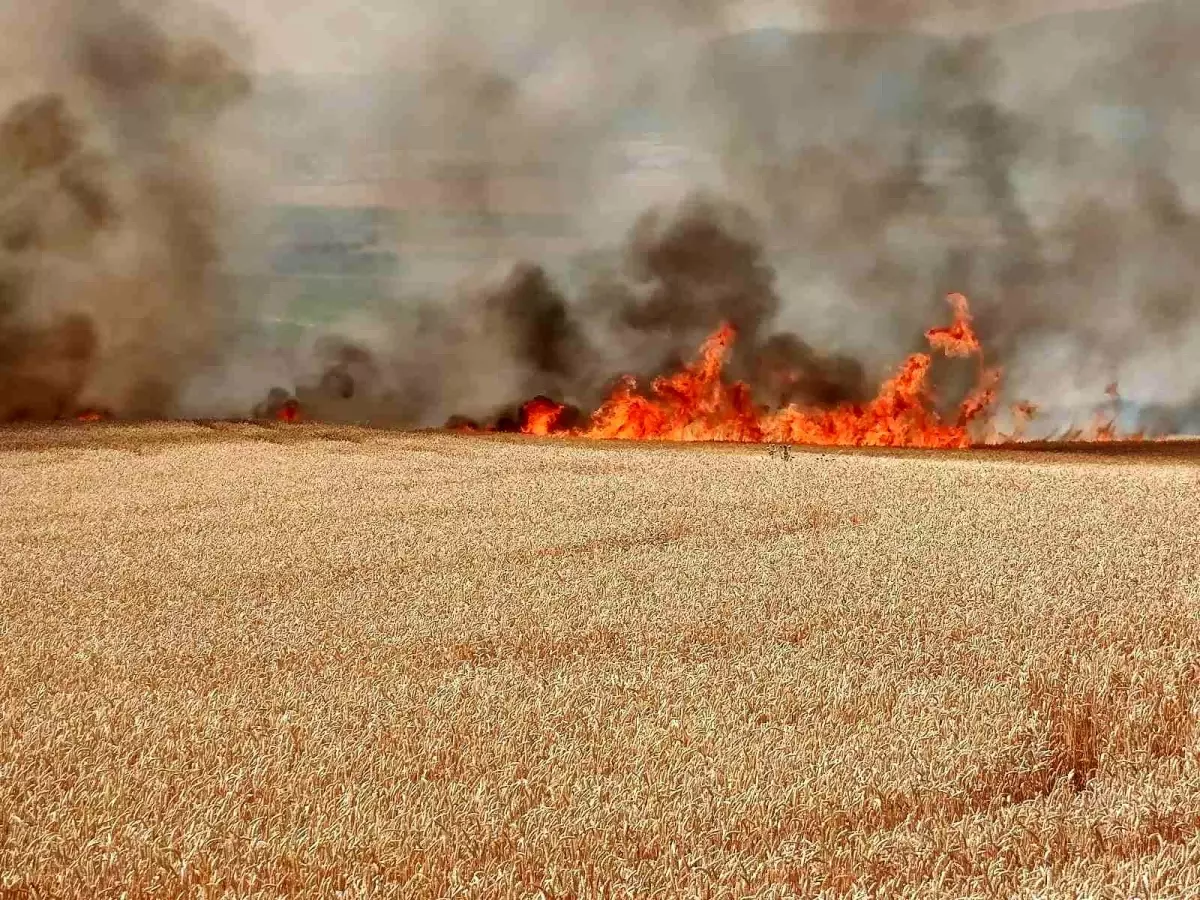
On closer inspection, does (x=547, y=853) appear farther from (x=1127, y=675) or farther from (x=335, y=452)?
(x=335, y=452)

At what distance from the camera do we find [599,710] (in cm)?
564

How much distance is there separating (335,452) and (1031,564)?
59.6 feet

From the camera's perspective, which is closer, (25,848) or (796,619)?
(25,848)

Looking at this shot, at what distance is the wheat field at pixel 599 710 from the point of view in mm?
3785

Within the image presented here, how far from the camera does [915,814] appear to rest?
172 inches

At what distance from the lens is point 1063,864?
3.83 metres

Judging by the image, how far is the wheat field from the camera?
12.4ft

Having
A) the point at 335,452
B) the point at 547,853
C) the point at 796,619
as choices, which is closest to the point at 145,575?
the point at 796,619

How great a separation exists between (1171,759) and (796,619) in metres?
3.35

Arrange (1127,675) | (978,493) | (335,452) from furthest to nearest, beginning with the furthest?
1. (335,452)
2. (978,493)
3. (1127,675)

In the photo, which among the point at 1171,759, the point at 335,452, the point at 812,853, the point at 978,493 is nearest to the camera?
the point at 812,853

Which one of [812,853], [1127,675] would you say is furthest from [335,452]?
[812,853]

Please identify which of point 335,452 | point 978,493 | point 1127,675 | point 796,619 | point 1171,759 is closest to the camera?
point 1171,759

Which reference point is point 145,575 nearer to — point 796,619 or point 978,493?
point 796,619
